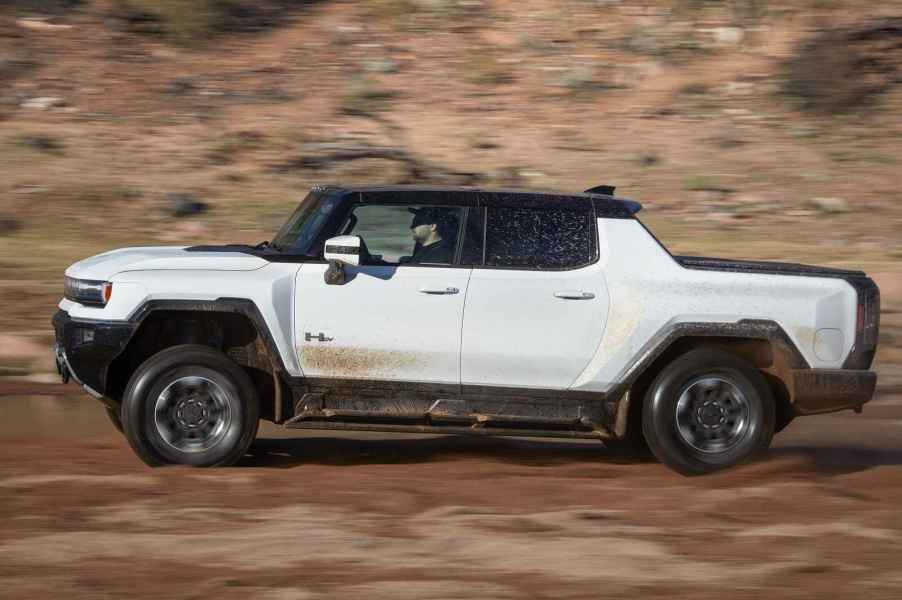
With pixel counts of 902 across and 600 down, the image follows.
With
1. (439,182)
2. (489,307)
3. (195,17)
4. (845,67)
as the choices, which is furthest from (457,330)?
(195,17)

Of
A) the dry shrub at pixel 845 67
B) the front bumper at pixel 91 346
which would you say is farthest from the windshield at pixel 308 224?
the dry shrub at pixel 845 67

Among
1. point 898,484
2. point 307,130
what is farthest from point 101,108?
point 898,484

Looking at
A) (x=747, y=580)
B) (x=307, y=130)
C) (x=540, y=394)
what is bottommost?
(x=747, y=580)

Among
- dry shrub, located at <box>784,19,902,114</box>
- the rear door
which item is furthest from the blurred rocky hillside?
the rear door

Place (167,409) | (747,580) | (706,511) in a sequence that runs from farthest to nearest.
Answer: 1. (167,409)
2. (706,511)
3. (747,580)

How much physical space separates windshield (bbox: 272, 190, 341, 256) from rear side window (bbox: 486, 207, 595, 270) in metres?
0.91

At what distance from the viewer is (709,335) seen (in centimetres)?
788

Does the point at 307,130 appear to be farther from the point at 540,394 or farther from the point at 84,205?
the point at 540,394

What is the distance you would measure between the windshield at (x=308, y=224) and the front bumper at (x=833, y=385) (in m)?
2.80

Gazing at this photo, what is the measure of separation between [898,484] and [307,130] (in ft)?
49.5

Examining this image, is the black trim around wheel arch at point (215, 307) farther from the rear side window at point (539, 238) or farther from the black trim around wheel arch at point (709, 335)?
the black trim around wheel arch at point (709, 335)

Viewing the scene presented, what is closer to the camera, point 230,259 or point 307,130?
point 230,259

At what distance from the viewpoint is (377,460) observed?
8570 millimetres

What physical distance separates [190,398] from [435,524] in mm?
1738
